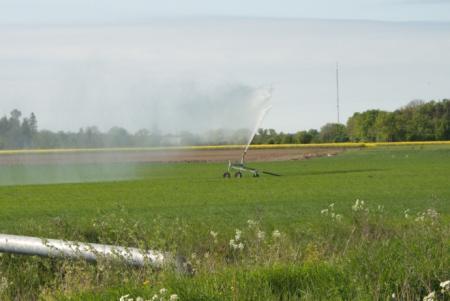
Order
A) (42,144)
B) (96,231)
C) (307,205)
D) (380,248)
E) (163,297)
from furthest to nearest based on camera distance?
(42,144) → (307,205) → (96,231) → (380,248) → (163,297)

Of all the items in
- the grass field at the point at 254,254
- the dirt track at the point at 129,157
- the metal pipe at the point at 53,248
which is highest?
the metal pipe at the point at 53,248

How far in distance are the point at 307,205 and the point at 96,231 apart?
11506 mm

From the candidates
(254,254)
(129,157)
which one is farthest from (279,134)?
(254,254)

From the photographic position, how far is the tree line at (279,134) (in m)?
62.8

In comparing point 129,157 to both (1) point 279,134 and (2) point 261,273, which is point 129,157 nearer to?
(1) point 279,134

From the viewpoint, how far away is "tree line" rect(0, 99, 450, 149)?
206ft

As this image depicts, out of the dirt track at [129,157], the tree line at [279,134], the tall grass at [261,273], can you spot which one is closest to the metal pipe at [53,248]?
the tall grass at [261,273]

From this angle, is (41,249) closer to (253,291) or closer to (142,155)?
(253,291)

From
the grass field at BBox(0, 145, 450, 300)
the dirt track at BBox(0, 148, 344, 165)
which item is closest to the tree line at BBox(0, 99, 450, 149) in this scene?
the dirt track at BBox(0, 148, 344, 165)

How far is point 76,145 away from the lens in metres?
74.4

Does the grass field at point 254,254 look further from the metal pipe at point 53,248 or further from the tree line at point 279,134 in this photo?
the tree line at point 279,134

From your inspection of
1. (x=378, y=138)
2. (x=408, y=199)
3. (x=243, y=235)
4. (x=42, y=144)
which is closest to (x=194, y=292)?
(x=243, y=235)

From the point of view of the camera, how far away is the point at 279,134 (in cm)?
11331

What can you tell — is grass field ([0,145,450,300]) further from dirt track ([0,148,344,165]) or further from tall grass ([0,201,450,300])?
dirt track ([0,148,344,165])
